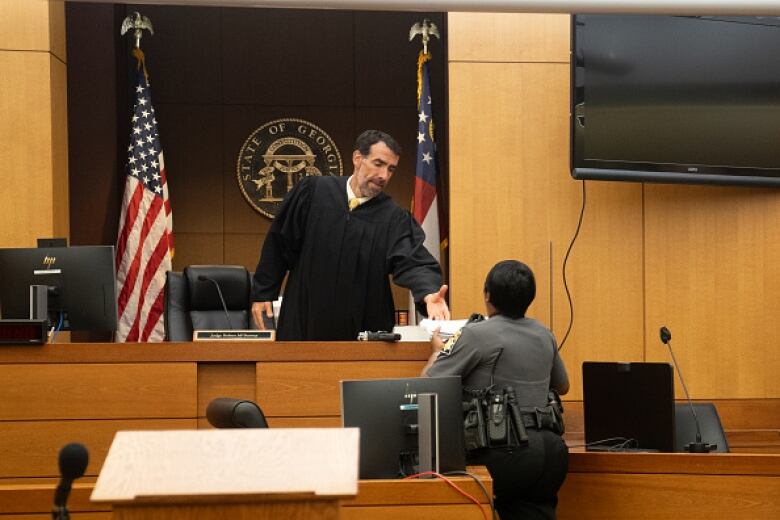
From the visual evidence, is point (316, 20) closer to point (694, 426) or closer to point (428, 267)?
point (428, 267)

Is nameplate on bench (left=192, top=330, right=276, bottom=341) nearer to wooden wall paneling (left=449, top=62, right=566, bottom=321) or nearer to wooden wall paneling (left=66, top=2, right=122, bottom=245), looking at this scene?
wooden wall paneling (left=449, top=62, right=566, bottom=321)

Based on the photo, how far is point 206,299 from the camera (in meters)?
6.43

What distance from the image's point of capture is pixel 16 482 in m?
4.30

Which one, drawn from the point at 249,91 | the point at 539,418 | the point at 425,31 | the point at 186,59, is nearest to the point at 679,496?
the point at 539,418

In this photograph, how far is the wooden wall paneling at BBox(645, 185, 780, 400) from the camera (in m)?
6.20

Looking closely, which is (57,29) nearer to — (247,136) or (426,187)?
(426,187)

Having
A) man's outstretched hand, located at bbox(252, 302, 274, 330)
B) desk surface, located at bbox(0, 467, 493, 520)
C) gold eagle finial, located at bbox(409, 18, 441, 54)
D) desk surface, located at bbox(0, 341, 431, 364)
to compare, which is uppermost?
gold eagle finial, located at bbox(409, 18, 441, 54)

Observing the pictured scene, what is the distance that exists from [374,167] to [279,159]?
3474mm

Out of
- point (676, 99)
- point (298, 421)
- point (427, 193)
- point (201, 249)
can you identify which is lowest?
point (298, 421)

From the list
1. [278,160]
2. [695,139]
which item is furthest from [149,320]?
[695,139]

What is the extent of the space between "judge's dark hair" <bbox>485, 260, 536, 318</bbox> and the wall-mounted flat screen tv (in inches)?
71.2

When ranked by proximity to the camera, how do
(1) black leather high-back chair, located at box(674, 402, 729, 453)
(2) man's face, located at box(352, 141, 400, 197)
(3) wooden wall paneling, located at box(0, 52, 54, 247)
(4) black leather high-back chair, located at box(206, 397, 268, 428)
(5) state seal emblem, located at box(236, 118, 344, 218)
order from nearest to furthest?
1. (4) black leather high-back chair, located at box(206, 397, 268, 428)
2. (1) black leather high-back chair, located at box(674, 402, 729, 453)
3. (2) man's face, located at box(352, 141, 400, 197)
4. (3) wooden wall paneling, located at box(0, 52, 54, 247)
5. (5) state seal emblem, located at box(236, 118, 344, 218)

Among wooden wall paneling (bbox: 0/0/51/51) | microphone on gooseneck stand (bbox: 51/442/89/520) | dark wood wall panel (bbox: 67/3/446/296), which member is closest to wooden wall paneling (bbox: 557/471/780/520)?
microphone on gooseneck stand (bbox: 51/442/89/520)

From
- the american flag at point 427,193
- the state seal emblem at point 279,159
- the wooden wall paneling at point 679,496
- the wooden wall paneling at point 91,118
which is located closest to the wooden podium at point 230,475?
the wooden wall paneling at point 679,496
